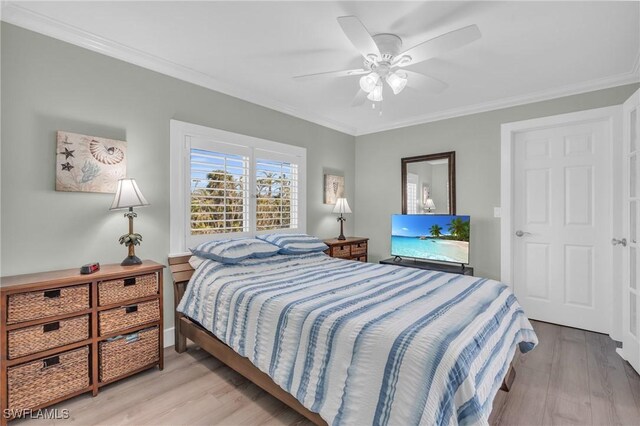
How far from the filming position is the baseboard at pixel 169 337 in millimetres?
2736

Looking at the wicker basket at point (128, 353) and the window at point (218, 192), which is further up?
the window at point (218, 192)

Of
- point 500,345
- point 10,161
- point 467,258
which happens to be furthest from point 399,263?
point 10,161

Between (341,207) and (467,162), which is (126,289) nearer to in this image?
(341,207)

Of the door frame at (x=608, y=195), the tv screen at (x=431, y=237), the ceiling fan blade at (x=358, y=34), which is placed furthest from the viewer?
the tv screen at (x=431, y=237)

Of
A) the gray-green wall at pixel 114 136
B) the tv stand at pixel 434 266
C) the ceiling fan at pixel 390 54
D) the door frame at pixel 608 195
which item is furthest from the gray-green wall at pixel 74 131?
the door frame at pixel 608 195

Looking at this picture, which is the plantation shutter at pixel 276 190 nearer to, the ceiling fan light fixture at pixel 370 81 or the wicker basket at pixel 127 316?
the wicker basket at pixel 127 316

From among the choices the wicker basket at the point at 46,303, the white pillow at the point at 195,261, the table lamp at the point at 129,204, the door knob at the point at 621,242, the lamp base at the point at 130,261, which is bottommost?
the wicker basket at the point at 46,303

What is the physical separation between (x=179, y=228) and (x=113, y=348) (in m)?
1.06

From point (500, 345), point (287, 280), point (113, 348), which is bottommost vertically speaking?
point (113, 348)

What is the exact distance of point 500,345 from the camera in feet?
5.33

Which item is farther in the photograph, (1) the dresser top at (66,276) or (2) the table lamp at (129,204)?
(2) the table lamp at (129,204)

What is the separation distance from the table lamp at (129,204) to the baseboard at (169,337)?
787 mm

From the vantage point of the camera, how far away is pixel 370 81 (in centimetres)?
232

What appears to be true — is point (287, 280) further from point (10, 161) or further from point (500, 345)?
point (10, 161)
